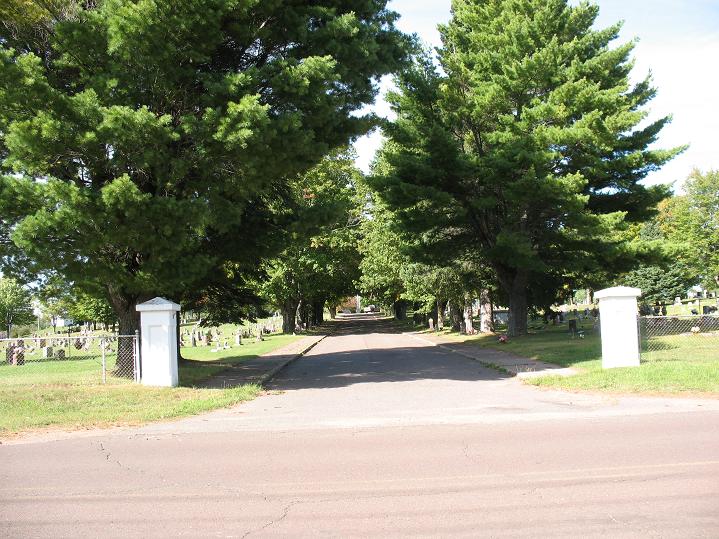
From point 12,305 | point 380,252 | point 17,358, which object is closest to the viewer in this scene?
point 17,358

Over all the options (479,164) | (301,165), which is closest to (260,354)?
(479,164)

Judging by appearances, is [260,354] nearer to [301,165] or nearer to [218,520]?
[301,165]

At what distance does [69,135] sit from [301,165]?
17.3 ft

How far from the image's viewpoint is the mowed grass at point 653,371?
12.4 metres

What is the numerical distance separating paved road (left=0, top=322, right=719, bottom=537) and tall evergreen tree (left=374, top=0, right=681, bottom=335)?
48.2 feet

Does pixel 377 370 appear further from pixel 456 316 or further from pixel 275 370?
pixel 456 316

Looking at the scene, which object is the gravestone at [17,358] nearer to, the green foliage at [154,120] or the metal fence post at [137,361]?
the green foliage at [154,120]

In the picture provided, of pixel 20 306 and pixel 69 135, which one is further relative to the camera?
pixel 20 306

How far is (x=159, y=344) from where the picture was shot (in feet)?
49.9

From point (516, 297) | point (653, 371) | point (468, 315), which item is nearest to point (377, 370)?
point (653, 371)

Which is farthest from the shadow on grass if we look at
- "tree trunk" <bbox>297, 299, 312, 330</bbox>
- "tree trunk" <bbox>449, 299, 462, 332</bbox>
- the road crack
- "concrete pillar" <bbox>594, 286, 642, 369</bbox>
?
"tree trunk" <bbox>297, 299, 312, 330</bbox>

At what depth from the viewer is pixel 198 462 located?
7.68m

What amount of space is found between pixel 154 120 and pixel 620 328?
1150 centimetres

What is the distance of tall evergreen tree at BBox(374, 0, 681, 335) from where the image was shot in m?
24.4
